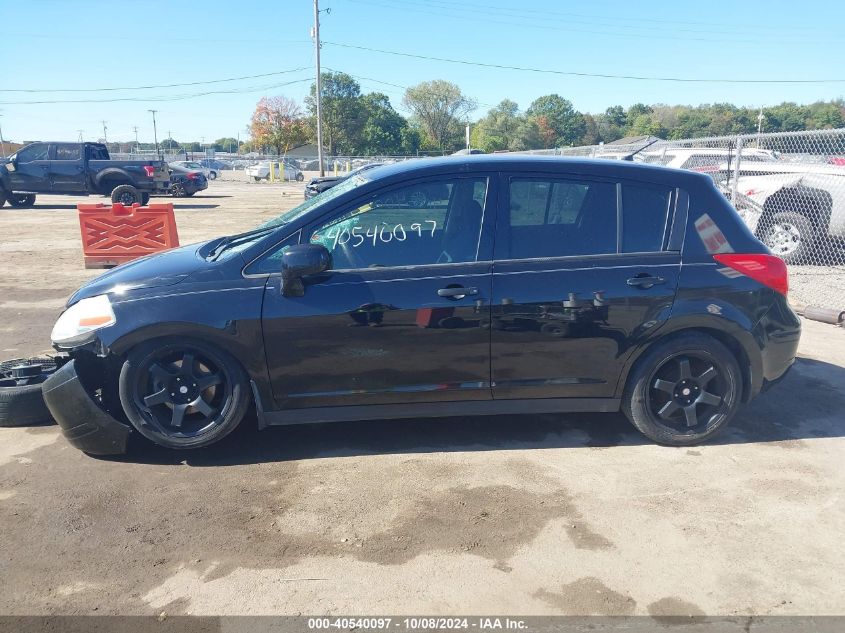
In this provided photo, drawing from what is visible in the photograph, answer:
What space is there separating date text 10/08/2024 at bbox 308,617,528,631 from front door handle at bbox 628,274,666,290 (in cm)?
215

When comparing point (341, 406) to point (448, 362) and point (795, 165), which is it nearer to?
point (448, 362)

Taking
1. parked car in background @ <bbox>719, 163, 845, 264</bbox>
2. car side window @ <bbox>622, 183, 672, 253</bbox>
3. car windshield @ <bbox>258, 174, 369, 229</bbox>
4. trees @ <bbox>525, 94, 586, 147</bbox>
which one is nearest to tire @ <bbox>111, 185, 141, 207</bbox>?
parked car in background @ <bbox>719, 163, 845, 264</bbox>

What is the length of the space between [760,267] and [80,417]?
4.26 metres

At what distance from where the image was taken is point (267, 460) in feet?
13.0

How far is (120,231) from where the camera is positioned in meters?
10.3

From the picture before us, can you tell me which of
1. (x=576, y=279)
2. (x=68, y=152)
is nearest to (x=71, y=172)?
(x=68, y=152)

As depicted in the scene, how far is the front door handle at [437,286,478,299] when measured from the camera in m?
3.81

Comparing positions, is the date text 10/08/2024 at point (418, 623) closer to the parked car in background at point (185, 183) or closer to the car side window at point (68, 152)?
the car side window at point (68, 152)

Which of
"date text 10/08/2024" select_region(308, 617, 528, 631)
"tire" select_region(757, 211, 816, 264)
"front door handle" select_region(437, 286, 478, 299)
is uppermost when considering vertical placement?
"front door handle" select_region(437, 286, 478, 299)

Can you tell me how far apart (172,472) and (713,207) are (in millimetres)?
3732

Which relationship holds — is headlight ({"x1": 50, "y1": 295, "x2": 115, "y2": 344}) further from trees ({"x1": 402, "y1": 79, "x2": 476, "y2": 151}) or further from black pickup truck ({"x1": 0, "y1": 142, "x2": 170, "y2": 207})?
trees ({"x1": 402, "y1": 79, "x2": 476, "y2": 151})

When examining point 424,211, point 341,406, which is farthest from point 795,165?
point 341,406

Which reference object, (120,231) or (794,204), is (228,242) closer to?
(120,231)

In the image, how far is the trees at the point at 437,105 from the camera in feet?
281
